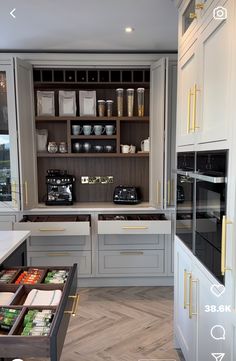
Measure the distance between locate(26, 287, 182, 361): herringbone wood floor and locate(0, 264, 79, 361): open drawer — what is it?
83 centimetres

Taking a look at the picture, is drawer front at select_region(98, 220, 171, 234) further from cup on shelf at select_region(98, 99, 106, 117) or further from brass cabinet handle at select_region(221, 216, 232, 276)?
brass cabinet handle at select_region(221, 216, 232, 276)

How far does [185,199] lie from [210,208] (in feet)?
1.49

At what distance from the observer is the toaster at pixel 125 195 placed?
3.22m

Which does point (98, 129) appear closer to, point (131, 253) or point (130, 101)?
point (130, 101)

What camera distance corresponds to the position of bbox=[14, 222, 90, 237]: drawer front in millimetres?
2828

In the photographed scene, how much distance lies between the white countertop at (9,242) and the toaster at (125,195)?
1320 mm

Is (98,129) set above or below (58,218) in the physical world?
above

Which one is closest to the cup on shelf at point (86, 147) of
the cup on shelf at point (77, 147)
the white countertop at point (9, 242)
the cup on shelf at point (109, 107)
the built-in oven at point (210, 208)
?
the cup on shelf at point (77, 147)

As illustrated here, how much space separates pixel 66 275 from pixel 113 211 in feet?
4.70

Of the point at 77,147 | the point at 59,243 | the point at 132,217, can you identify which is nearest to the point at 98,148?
the point at 77,147

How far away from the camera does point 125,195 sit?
324 cm

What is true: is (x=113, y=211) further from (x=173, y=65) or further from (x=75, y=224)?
(x=173, y=65)

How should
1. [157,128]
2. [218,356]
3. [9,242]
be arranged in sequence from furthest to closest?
1. [157,128]
2. [9,242]
3. [218,356]

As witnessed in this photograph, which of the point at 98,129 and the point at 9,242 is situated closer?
the point at 9,242
